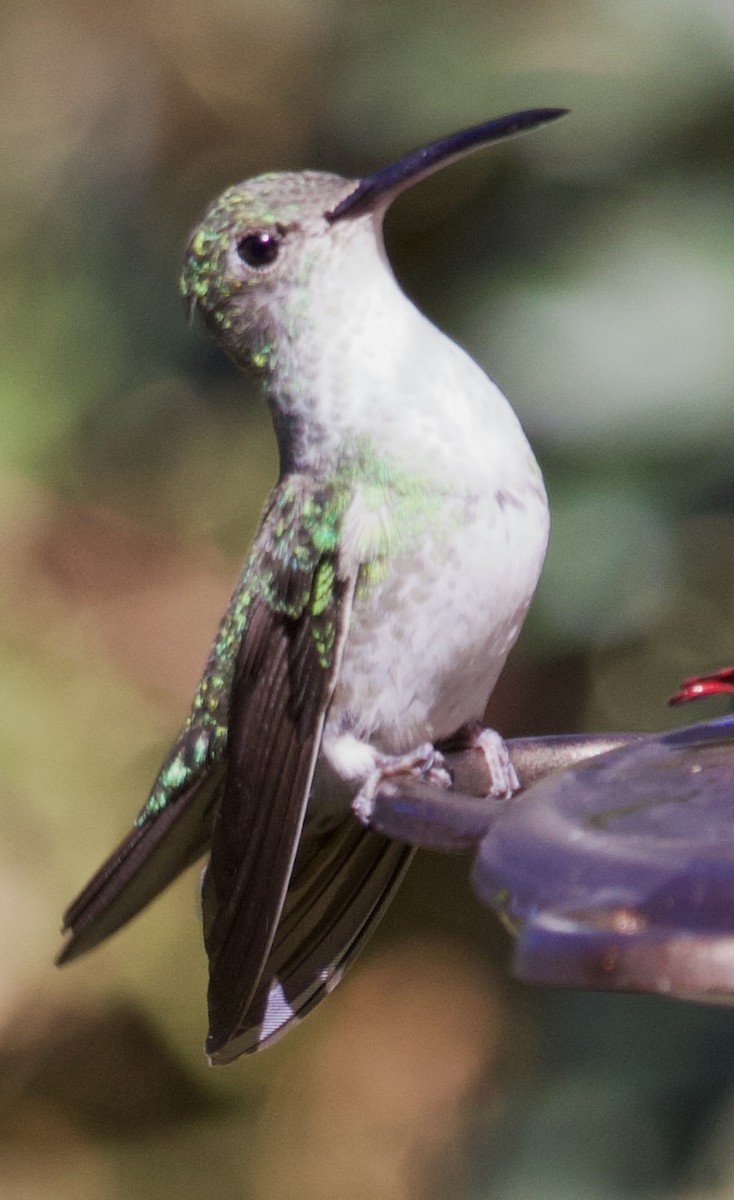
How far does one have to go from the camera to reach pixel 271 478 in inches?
165

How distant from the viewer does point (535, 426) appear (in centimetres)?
360

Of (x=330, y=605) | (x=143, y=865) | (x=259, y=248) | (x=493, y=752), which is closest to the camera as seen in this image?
(x=493, y=752)

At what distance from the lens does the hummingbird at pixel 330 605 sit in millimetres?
2492

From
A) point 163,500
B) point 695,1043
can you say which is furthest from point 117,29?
point 695,1043

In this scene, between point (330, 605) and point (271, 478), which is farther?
point (271, 478)

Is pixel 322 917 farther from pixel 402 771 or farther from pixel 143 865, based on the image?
pixel 402 771

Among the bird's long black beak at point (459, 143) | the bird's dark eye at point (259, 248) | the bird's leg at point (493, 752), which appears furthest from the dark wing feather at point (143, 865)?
the bird's long black beak at point (459, 143)

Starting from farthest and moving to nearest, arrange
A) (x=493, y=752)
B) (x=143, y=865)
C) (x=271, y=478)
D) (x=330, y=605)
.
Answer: (x=271, y=478)
(x=143, y=865)
(x=330, y=605)
(x=493, y=752)

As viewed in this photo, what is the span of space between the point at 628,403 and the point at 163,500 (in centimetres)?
127

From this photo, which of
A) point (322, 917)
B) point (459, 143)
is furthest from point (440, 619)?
point (459, 143)

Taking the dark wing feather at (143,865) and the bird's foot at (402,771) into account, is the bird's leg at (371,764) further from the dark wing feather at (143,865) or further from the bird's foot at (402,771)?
the dark wing feather at (143,865)

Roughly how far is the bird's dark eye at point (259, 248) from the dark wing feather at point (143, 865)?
83 centimetres

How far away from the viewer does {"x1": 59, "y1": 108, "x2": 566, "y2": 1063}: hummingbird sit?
2492 mm

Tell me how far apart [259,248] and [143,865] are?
999 mm
